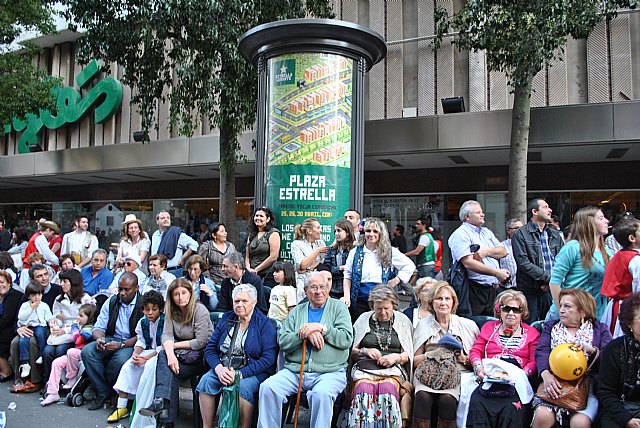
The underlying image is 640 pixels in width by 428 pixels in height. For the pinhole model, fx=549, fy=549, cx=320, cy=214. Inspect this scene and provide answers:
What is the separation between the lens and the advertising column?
7871 millimetres

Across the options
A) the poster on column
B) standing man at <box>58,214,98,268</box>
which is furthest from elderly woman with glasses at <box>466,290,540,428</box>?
standing man at <box>58,214,98,268</box>

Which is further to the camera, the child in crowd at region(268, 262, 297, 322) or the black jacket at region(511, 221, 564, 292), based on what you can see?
the child in crowd at region(268, 262, 297, 322)

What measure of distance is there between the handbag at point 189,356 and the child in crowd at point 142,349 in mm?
284

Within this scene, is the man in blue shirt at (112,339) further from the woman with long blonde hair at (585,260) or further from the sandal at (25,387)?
the woman with long blonde hair at (585,260)

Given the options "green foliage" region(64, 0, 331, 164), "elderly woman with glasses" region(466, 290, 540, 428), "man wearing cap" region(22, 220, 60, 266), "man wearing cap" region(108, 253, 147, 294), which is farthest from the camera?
"green foliage" region(64, 0, 331, 164)

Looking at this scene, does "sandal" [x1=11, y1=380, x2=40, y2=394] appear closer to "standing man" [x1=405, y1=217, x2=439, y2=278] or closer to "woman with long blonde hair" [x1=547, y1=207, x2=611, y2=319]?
"woman with long blonde hair" [x1=547, y1=207, x2=611, y2=319]

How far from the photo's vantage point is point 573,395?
390 cm

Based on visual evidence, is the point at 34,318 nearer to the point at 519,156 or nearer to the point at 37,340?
the point at 37,340

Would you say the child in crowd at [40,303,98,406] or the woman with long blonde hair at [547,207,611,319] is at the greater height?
the woman with long blonde hair at [547,207,611,319]

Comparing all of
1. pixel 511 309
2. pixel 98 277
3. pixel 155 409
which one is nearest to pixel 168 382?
pixel 155 409

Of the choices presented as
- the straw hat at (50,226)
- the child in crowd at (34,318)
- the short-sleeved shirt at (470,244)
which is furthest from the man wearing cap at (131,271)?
the straw hat at (50,226)

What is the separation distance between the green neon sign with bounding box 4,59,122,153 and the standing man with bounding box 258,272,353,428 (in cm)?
1661

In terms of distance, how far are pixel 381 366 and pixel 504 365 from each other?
0.97m

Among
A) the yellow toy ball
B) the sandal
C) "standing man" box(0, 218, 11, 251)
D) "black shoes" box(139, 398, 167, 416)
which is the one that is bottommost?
the sandal
